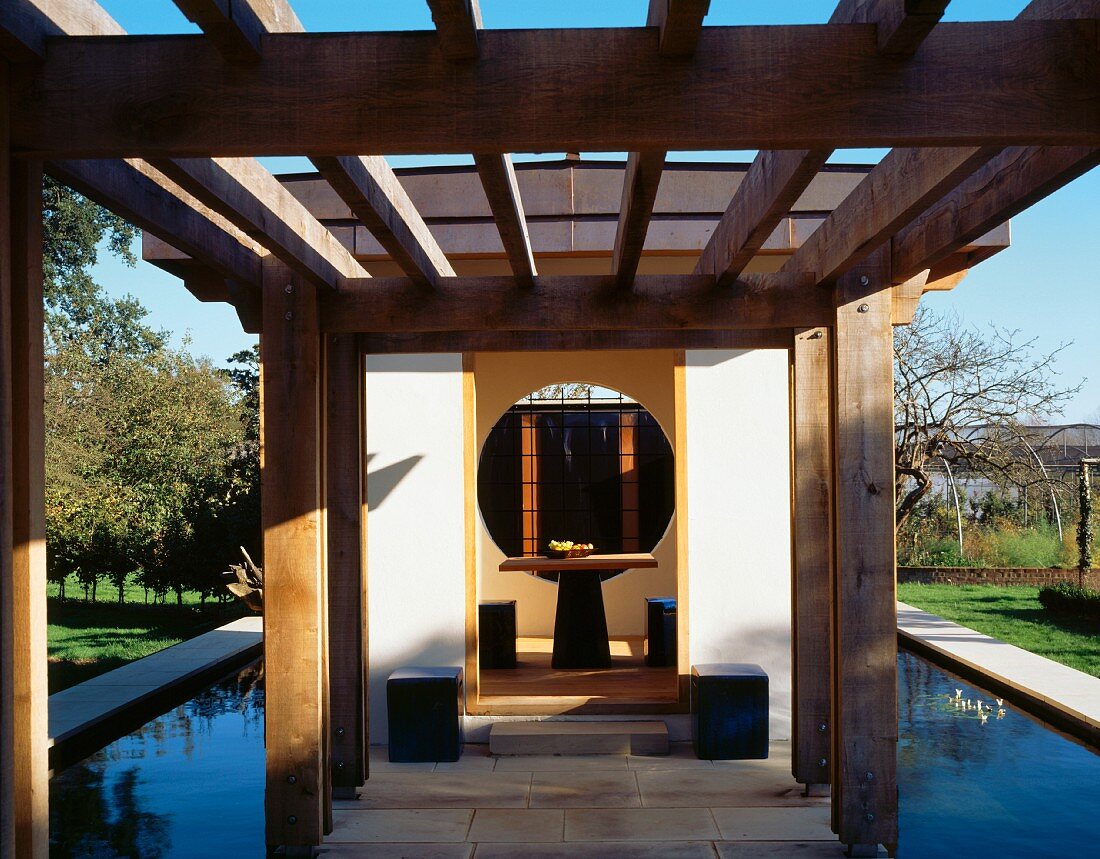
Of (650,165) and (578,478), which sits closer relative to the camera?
(650,165)

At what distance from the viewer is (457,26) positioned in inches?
90.4

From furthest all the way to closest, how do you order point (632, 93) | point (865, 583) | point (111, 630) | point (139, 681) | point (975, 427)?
point (975, 427), point (111, 630), point (139, 681), point (865, 583), point (632, 93)

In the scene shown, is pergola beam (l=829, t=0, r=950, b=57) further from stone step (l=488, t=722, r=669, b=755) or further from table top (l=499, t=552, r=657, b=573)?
table top (l=499, t=552, r=657, b=573)

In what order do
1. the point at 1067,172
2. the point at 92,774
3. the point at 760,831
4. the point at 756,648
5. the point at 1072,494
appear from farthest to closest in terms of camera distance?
1. the point at 1072,494
2. the point at 756,648
3. the point at 92,774
4. the point at 760,831
5. the point at 1067,172

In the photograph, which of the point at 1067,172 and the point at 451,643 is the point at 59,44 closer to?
the point at 1067,172

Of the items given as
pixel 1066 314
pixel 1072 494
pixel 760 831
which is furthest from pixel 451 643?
pixel 1066 314

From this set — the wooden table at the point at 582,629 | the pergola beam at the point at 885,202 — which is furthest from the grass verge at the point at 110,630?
the pergola beam at the point at 885,202

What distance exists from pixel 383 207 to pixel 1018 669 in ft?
23.8

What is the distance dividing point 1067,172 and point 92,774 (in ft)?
20.3

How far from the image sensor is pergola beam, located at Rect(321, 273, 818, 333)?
500 cm

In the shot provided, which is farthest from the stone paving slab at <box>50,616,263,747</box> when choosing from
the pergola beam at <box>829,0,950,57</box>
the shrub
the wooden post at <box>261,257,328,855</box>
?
the shrub

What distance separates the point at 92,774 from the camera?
20.9ft

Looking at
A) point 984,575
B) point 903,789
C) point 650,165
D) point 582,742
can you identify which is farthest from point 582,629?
point 984,575

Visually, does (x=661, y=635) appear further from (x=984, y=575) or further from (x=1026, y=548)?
(x=1026, y=548)
